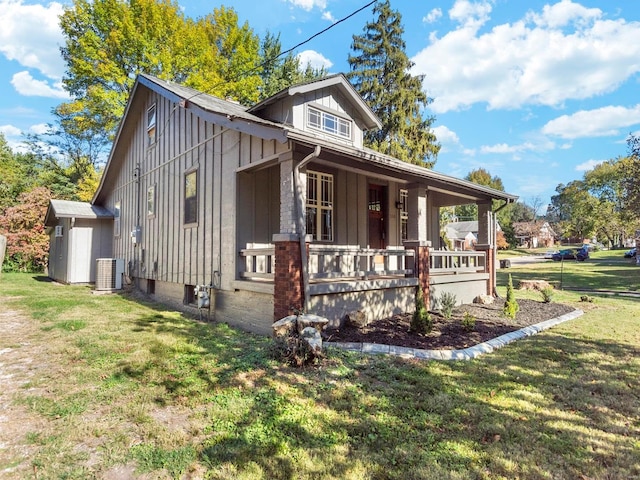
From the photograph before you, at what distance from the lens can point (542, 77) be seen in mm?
11672

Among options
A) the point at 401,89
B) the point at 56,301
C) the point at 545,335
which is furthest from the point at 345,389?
the point at 401,89

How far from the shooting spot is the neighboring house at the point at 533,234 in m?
65.5

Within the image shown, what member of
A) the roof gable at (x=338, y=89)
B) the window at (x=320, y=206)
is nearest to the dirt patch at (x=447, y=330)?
the window at (x=320, y=206)

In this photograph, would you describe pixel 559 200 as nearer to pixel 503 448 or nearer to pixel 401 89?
pixel 401 89

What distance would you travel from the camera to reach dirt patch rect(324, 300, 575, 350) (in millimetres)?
5727

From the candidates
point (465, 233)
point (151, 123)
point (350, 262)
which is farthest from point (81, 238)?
point (465, 233)

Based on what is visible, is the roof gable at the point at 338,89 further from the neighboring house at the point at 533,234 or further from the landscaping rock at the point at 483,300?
the neighboring house at the point at 533,234

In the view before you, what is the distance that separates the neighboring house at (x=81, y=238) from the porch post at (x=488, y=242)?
13819 mm

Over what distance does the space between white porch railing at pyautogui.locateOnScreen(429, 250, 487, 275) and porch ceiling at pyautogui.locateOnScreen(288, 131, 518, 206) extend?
166 centimetres

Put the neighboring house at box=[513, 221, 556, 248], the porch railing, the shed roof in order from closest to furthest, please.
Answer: the porch railing, the shed roof, the neighboring house at box=[513, 221, 556, 248]

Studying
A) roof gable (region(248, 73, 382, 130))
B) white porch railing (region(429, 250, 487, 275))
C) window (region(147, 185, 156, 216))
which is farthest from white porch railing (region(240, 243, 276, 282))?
window (region(147, 185, 156, 216))

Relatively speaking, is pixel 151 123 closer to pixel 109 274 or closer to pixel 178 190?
pixel 178 190

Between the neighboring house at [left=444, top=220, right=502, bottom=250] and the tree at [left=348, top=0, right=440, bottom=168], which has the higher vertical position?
the tree at [left=348, top=0, right=440, bottom=168]

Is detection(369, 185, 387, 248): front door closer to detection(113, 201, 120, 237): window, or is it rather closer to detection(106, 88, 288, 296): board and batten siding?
detection(106, 88, 288, 296): board and batten siding
